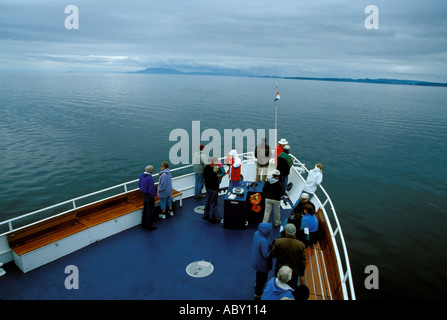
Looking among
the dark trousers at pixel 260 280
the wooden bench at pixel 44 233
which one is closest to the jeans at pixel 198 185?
the wooden bench at pixel 44 233

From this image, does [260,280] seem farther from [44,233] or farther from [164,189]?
[44,233]

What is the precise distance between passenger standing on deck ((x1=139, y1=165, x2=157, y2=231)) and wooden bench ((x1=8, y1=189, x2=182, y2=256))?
1.50 ft

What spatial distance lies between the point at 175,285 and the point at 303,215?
3367 millimetres

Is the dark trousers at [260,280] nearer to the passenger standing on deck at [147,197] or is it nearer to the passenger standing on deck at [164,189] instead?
the passenger standing on deck at [147,197]

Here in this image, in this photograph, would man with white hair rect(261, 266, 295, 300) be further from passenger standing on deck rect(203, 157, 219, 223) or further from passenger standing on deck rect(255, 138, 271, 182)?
passenger standing on deck rect(255, 138, 271, 182)

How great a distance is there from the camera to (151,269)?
270 inches

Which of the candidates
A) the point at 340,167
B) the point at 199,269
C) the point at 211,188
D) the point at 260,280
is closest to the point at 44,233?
the point at 199,269

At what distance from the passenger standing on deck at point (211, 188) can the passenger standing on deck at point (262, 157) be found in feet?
6.74

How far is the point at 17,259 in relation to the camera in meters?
6.71

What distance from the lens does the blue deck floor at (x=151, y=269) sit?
20.0ft

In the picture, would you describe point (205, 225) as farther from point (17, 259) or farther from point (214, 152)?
point (214, 152)

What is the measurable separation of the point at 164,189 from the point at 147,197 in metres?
0.64
